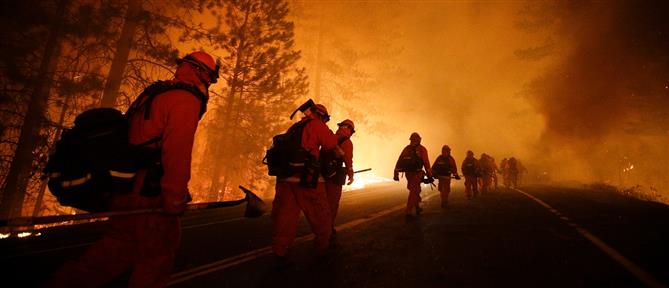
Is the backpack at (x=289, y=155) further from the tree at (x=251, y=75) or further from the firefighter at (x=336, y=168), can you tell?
the tree at (x=251, y=75)

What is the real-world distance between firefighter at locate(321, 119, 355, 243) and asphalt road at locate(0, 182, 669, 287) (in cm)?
67

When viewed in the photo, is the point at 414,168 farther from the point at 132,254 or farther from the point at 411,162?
the point at 132,254

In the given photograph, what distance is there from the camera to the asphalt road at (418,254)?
11.7 ft

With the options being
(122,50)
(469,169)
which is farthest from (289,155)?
(469,169)

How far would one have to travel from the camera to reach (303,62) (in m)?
29.3

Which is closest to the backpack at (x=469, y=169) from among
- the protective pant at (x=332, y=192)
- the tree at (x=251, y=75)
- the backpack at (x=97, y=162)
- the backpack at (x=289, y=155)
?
the protective pant at (x=332, y=192)

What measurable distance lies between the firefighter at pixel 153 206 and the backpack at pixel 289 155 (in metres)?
2.13

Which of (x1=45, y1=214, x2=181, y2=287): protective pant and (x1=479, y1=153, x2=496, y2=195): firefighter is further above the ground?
(x1=479, y1=153, x2=496, y2=195): firefighter

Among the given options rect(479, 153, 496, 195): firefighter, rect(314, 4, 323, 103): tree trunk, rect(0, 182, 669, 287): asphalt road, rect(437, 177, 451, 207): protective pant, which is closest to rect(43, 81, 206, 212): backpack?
rect(0, 182, 669, 287): asphalt road

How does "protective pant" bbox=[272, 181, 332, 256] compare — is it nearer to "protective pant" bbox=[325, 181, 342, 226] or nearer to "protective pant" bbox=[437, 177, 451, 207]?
"protective pant" bbox=[325, 181, 342, 226]

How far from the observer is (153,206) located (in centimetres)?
229

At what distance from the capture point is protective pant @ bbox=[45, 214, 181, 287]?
83.3 inches

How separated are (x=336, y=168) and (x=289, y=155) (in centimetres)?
114

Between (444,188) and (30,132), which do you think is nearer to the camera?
(30,132)
